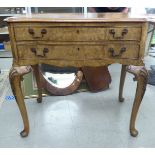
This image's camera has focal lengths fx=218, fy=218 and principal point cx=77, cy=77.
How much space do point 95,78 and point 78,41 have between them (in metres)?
0.86

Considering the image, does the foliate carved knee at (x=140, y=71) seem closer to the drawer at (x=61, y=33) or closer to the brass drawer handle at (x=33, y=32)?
the drawer at (x=61, y=33)

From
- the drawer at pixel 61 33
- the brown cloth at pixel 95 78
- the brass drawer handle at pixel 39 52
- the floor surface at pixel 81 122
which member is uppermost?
the drawer at pixel 61 33

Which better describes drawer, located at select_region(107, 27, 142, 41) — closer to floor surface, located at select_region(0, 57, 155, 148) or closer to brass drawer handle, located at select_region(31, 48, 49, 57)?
brass drawer handle, located at select_region(31, 48, 49, 57)

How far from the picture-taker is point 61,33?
1098 millimetres

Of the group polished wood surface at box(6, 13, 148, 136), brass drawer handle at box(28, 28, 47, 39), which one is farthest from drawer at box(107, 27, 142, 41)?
brass drawer handle at box(28, 28, 47, 39)

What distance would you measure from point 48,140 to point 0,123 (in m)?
0.39

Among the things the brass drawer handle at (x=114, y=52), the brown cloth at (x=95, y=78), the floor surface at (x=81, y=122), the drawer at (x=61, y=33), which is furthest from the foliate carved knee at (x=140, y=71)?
the brown cloth at (x=95, y=78)

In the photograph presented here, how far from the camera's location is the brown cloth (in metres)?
1.92

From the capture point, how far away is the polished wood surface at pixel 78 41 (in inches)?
42.4

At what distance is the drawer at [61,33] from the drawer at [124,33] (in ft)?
0.12
